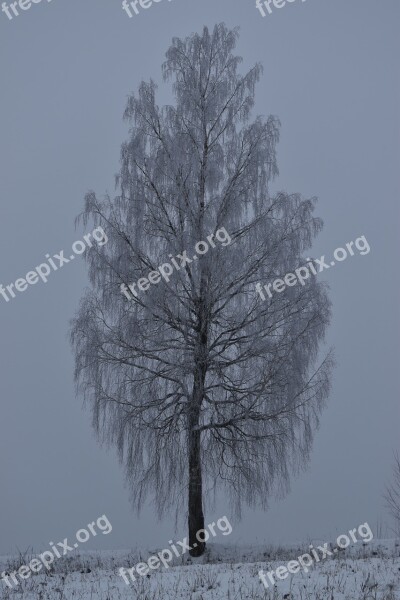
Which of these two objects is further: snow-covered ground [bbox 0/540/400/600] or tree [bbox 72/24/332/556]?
tree [bbox 72/24/332/556]

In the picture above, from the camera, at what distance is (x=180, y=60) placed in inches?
720

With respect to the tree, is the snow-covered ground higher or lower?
lower

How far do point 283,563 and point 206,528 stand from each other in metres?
4.78

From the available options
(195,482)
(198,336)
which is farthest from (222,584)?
(198,336)

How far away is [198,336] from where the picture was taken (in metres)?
16.0

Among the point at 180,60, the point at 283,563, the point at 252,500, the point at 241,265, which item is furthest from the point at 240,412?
the point at 180,60

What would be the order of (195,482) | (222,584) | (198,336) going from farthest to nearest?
(198,336) < (195,482) < (222,584)

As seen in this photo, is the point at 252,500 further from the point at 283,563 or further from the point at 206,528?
the point at 283,563

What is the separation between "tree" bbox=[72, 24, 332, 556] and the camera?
50.8 feet

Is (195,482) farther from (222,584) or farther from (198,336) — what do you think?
(222,584)

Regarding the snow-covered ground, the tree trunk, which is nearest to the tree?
the tree trunk

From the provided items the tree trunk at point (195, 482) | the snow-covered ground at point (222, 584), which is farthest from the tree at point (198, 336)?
the snow-covered ground at point (222, 584)

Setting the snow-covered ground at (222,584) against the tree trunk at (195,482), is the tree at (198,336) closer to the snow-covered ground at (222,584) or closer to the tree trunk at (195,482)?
the tree trunk at (195,482)

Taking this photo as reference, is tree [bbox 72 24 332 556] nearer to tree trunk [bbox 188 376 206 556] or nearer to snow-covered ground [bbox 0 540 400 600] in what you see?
tree trunk [bbox 188 376 206 556]
